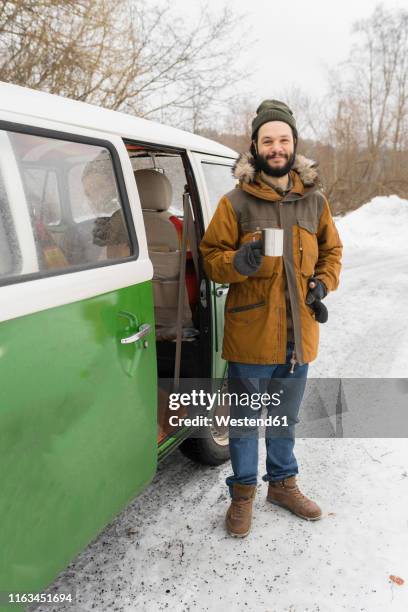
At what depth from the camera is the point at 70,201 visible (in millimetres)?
1965

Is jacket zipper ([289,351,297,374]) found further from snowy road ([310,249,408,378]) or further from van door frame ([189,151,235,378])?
snowy road ([310,249,408,378])

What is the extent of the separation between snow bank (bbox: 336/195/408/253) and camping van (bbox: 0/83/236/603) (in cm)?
1107

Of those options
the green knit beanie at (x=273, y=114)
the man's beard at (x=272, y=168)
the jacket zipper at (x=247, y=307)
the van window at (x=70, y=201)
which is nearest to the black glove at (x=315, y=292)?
the jacket zipper at (x=247, y=307)

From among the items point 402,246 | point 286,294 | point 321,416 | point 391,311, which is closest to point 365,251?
point 402,246

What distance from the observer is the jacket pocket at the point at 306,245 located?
241 centimetres

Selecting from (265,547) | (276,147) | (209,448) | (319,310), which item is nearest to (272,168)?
(276,147)

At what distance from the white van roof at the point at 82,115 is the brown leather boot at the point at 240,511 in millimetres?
1868

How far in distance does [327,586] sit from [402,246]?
12178 mm

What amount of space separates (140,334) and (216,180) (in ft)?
4.79

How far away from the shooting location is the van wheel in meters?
3.07

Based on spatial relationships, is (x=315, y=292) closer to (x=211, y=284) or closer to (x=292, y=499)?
(x=211, y=284)

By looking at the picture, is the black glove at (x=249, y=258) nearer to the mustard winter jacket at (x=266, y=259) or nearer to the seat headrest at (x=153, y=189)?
the mustard winter jacket at (x=266, y=259)

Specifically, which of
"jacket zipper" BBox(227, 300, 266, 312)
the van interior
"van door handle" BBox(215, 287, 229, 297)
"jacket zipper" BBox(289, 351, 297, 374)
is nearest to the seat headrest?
the van interior

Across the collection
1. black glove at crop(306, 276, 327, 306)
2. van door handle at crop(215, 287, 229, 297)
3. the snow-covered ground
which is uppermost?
black glove at crop(306, 276, 327, 306)
